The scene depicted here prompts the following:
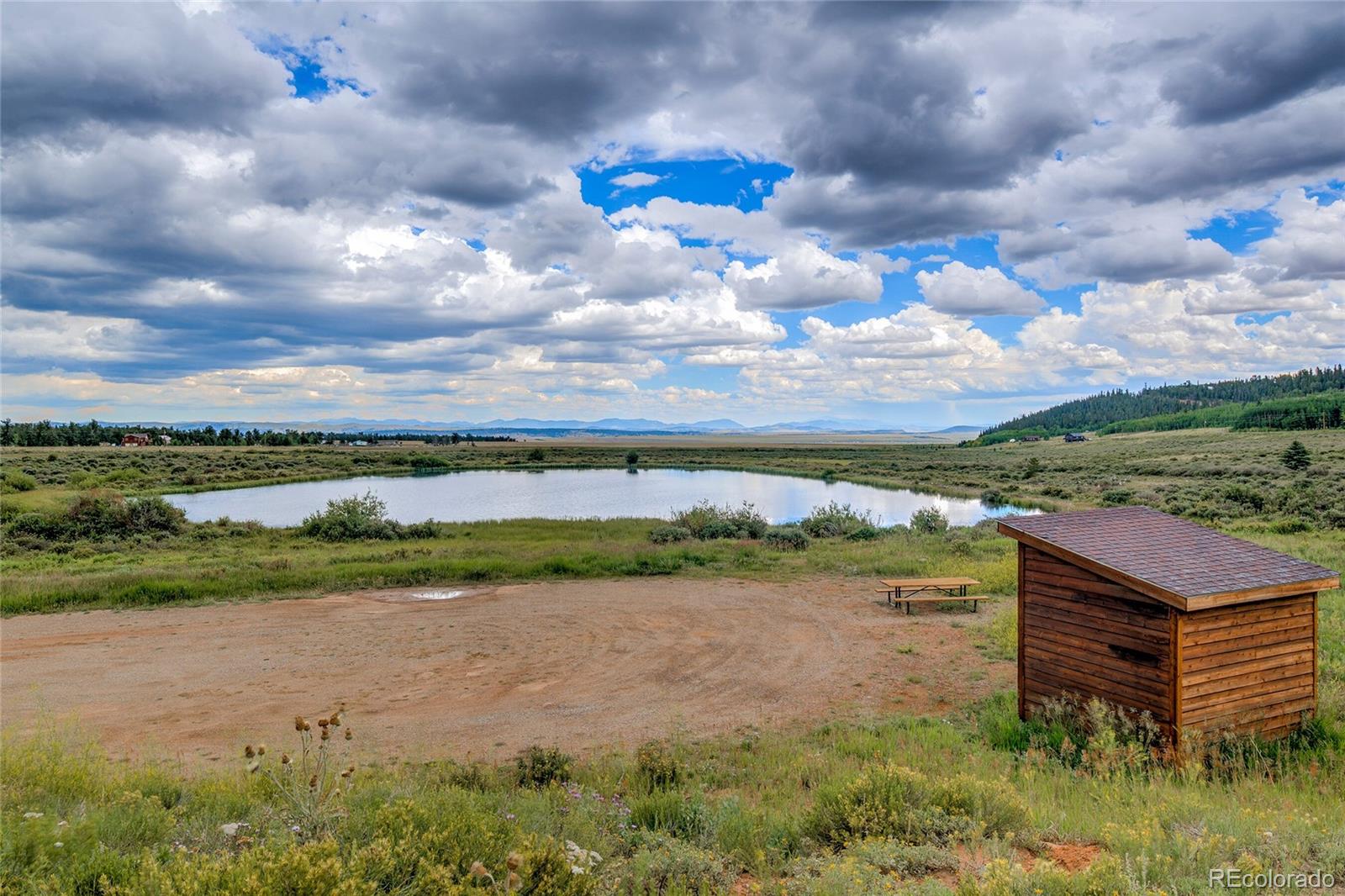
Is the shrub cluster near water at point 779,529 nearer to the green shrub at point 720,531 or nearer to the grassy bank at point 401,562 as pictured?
the green shrub at point 720,531

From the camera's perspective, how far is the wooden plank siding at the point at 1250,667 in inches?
269

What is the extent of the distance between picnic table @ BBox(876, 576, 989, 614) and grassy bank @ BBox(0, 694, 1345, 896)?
738cm

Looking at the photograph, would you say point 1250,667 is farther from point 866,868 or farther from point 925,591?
point 925,591

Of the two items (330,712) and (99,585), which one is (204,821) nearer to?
(330,712)

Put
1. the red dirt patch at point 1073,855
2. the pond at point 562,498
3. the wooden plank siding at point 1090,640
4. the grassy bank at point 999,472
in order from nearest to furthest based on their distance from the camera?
the red dirt patch at point 1073,855 < the wooden plank siding at point 1090,640 < the grassy bank at point 999,472 < the pond at point 562,498

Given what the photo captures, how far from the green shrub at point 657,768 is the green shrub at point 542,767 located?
2.42 feet


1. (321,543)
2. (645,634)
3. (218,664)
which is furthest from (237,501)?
(645,634)

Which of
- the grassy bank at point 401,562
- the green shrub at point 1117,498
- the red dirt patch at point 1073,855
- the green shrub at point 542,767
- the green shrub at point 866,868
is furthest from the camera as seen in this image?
the green shrub at point 1117,498

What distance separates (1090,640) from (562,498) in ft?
131

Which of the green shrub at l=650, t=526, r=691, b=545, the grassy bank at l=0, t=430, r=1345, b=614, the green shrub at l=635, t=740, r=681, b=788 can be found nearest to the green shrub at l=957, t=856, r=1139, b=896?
the green shrub at l=635, t=740, r=681, b=788

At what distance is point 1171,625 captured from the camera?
22.2ft

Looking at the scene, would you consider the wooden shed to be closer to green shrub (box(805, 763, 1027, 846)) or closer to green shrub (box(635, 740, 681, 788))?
green shrub (box(805, 763, 1027, 846))

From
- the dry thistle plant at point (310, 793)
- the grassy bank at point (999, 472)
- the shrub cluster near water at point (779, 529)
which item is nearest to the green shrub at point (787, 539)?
the shrub cluster near water at point (779, 529)

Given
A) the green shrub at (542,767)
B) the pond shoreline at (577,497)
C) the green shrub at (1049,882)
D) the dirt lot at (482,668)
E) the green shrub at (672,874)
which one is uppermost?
the green shrub at (1049,882)
